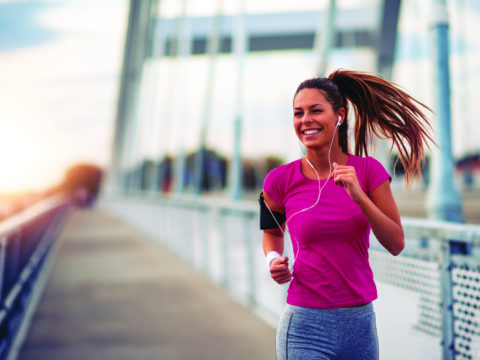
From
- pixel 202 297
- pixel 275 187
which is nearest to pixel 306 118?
pixel 275 187

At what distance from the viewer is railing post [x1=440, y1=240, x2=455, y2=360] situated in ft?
8.86

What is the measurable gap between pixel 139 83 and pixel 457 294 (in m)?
33.0

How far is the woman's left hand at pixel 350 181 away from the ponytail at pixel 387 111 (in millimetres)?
309

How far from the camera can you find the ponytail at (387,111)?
6.21 ft

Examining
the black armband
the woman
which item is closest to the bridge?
the woman

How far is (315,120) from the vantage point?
1778mm

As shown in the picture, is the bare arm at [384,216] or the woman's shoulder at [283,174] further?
the woman's shoulder at [283,174]

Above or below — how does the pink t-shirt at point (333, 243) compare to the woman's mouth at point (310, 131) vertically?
below

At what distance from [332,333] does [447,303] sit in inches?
45.7

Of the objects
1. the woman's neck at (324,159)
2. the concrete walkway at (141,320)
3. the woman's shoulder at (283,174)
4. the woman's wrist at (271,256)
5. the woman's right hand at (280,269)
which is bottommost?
the concrete walkway at (141,320)

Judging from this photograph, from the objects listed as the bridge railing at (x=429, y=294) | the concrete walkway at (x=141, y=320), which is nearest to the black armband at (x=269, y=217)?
the bridge railing at (x=429, y=294)

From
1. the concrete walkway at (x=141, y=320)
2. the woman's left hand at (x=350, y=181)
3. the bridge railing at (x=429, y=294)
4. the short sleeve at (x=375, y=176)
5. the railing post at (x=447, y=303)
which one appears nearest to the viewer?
the woman's left hand at (x=350, y=181)

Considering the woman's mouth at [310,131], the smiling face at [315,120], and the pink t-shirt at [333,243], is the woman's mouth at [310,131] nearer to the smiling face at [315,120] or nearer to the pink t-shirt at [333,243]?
the smiling face at [315,120]

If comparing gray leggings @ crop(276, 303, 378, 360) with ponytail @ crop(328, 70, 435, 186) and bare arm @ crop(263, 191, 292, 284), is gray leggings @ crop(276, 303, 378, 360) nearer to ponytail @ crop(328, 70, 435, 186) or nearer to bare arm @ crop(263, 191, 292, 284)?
bare arm @ crop(263, 191, 292, 284)
